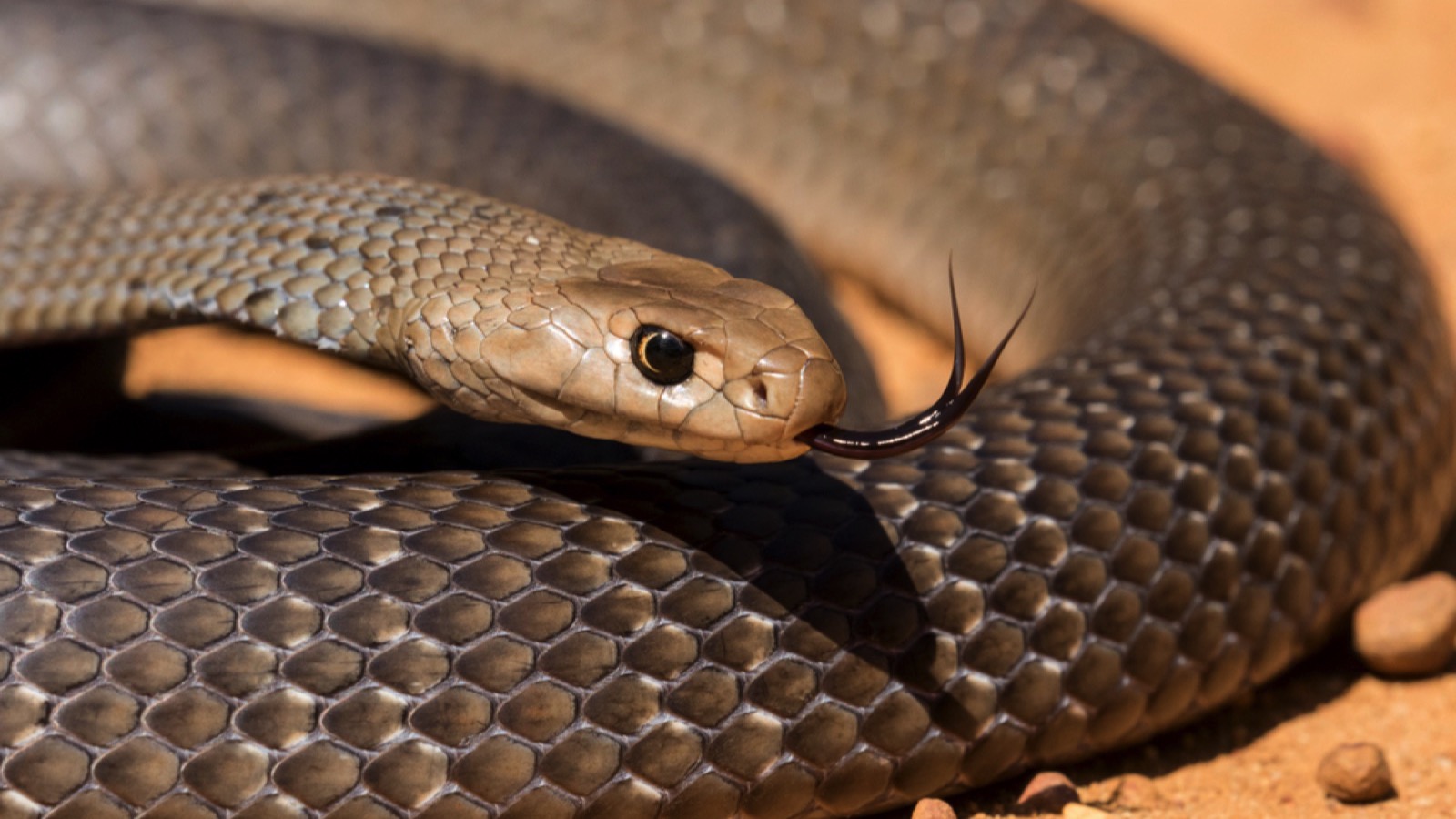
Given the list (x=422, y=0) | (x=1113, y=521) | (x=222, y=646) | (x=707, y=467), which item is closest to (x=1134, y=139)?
(x=1113, y=521)

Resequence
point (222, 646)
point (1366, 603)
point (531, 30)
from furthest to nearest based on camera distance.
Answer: point (531, 30) < point (1366, 603) < point (222, 646)

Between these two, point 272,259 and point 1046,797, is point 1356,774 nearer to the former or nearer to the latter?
point 1046,797

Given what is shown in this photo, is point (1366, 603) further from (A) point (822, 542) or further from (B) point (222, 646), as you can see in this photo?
(B) point (222, 646)

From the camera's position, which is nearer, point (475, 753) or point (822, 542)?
point (475, 753)

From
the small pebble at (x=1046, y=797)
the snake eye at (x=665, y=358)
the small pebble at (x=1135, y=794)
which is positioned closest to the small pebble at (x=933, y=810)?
the small pebble at (x=1046, y=797)

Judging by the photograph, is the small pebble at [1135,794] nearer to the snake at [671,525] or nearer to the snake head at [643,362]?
the snake at [671,525]

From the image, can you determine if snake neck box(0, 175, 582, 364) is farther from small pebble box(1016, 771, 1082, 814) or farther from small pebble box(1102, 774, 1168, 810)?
small pebble box(1102, 774, 1168, 810)

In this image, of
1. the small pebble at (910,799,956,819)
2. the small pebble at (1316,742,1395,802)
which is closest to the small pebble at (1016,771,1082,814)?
the small pebble at (910,799,956,819)
